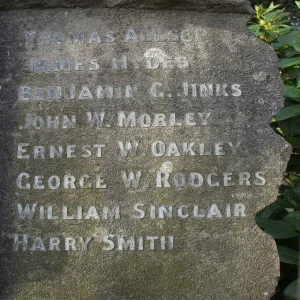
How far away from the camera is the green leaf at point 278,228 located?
268 centimetres

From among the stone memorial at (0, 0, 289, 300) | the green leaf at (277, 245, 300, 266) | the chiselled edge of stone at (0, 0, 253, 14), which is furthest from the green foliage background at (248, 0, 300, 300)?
the chiselled edge of stone at (0, 0, 253, 14)

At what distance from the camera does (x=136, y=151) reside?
7.77 feet

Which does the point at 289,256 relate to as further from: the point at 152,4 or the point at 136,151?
the point at 152,4

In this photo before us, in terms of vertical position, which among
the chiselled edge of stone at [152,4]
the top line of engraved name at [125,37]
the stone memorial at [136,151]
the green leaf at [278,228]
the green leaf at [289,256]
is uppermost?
the chiselled edge of stone at [152,4]

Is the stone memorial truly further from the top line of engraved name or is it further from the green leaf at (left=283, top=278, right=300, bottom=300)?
the green leaf at (left=283, top=278, right=300, bottom=300)

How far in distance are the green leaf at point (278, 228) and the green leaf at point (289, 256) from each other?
85mm

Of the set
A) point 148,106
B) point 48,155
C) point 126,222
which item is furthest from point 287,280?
point 48,155

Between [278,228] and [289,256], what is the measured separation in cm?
16

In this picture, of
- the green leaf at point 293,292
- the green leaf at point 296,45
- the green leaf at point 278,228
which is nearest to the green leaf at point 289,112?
the green leaf at point 296,45

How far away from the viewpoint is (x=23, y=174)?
7.73ft

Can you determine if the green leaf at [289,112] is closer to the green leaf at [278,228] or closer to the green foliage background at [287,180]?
the green foliage background at [287,180]

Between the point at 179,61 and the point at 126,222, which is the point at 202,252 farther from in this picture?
the point at 179,61

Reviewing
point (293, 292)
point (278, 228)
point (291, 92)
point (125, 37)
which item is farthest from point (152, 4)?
point (293, 292)

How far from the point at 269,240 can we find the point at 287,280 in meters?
0.86
